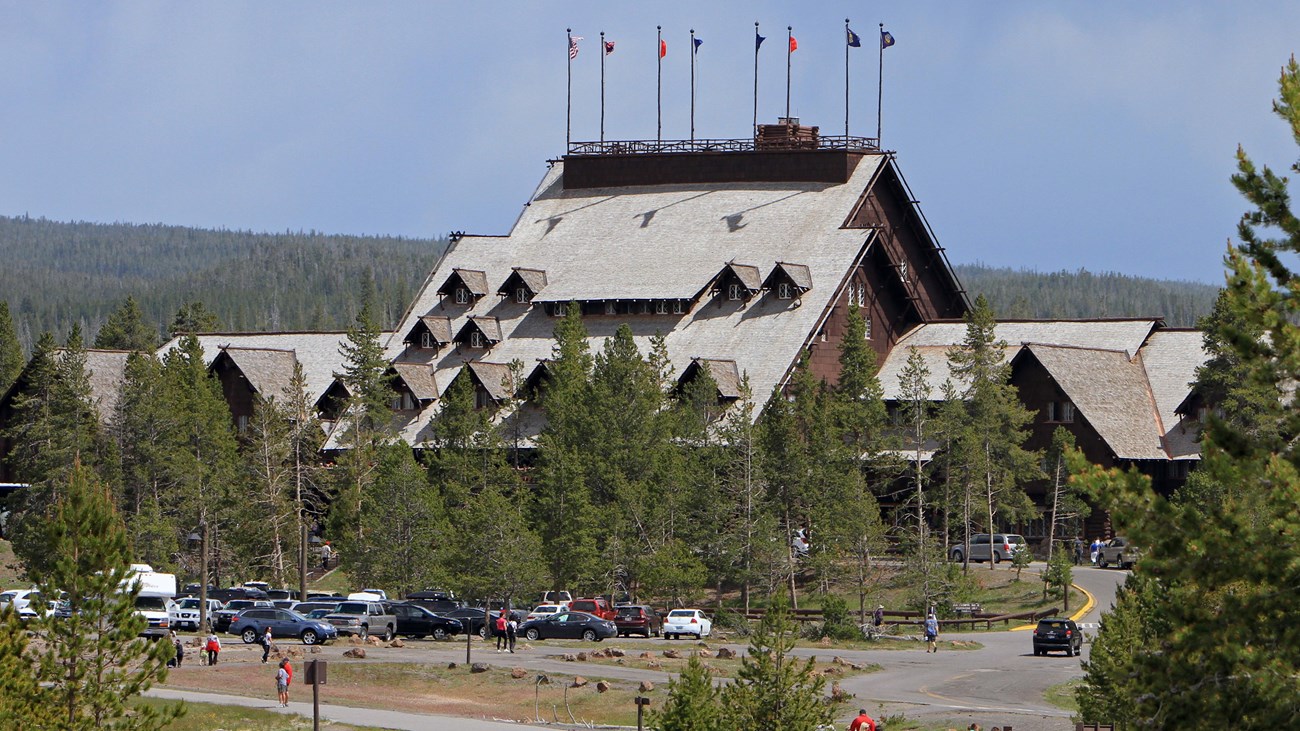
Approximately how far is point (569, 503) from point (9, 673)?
149 ft

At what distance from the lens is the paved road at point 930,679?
178 ft

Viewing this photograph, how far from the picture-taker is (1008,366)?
94.8 metres

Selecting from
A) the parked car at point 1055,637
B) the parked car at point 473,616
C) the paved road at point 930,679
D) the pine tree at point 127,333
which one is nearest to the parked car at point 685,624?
the paved road at point 930,679

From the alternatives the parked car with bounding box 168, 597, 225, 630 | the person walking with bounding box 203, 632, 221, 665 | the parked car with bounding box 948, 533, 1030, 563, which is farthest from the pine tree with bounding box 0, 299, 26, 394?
the person walking with bounding box 203, 632, 221, 665

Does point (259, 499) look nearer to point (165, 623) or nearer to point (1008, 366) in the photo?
point (165, 623)

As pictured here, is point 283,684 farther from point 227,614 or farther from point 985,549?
point 985,549

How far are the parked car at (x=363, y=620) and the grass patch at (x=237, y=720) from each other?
18.3 metres

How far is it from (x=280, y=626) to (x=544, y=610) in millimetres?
10301

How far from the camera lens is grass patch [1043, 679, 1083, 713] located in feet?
185

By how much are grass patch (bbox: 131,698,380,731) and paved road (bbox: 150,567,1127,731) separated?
1.02 metres

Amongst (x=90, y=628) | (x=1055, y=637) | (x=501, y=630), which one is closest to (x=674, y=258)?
(x=501, y=630)

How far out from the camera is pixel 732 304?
4289 inches

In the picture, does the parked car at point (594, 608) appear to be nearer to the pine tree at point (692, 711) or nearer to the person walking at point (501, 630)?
the person walking at point (501, 630)

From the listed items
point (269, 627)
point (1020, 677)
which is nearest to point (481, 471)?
point (269, 627)
